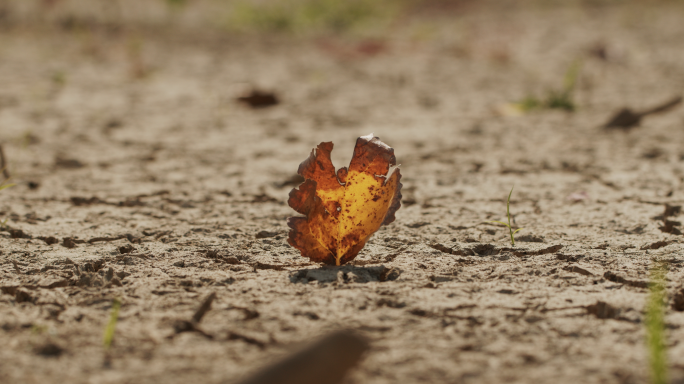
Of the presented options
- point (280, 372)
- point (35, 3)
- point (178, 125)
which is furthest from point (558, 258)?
point (35, 3)

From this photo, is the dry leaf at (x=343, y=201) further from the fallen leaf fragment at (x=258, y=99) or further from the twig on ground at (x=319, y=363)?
the fallen leaf fragment at (x=258, y=99)

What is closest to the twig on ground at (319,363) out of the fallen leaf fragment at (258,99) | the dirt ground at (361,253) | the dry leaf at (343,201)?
the dirt ground at (361,253)

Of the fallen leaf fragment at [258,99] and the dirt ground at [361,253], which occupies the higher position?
the fallen leaf fragment at [258,99]

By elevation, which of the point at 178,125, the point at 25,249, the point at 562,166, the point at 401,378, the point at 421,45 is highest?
the point at 421,45

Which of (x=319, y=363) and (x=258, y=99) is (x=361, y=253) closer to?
(x=319, y=363)

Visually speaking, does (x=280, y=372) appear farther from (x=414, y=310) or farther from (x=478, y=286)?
(x=478, y=286)

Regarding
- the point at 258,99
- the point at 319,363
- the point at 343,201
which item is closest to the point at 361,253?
the point at 343,201

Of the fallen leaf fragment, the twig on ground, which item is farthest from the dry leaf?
the fallen leaf fragment
